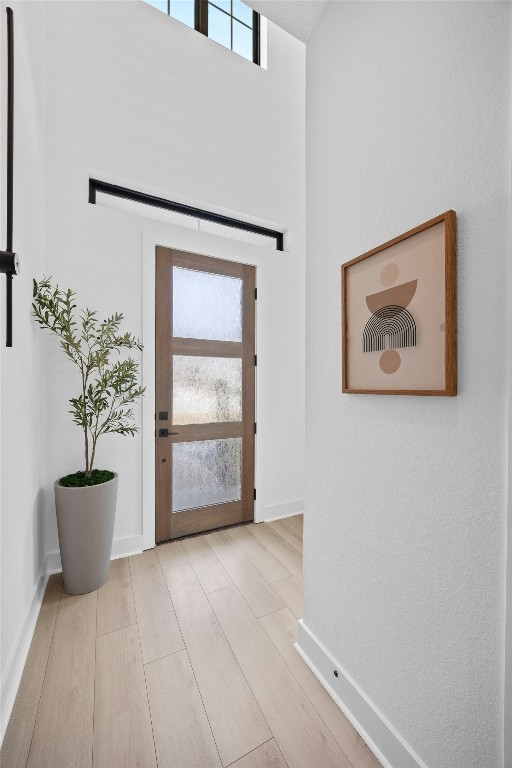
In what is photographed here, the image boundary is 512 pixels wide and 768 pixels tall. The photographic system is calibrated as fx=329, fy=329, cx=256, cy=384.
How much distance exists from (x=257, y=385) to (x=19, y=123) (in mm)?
2153

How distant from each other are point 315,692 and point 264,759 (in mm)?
314

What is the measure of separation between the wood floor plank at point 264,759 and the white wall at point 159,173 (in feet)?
5.12

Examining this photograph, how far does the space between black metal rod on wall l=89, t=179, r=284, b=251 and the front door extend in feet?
1.35

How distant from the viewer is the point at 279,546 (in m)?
2.52

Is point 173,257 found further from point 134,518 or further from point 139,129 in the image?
point 134,518

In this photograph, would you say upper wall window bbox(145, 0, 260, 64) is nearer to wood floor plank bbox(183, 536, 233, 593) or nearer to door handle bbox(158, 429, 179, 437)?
door handle bbox(158, 429, 179, 437)

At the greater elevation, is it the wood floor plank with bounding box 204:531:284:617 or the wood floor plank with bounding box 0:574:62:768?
the wood floor plank with bounding box 0:574:62:768

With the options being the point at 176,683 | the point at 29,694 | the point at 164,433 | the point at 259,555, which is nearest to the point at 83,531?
the point at 29,694

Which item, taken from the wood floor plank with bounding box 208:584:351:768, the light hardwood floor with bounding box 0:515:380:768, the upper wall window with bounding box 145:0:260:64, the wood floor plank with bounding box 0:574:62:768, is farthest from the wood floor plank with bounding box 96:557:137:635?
the upper wall window with bounding box 145:0:260:64

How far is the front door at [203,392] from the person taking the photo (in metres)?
2.54

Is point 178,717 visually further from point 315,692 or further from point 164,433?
point 164,433

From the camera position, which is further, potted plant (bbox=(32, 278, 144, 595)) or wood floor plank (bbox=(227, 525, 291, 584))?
wood floor plank (bbox=(227, 525, 291, 584))

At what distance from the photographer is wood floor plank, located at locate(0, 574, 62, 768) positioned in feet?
3.61

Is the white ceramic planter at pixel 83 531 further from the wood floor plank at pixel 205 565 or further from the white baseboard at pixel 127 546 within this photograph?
the wood floor plank at pixel 205 565
